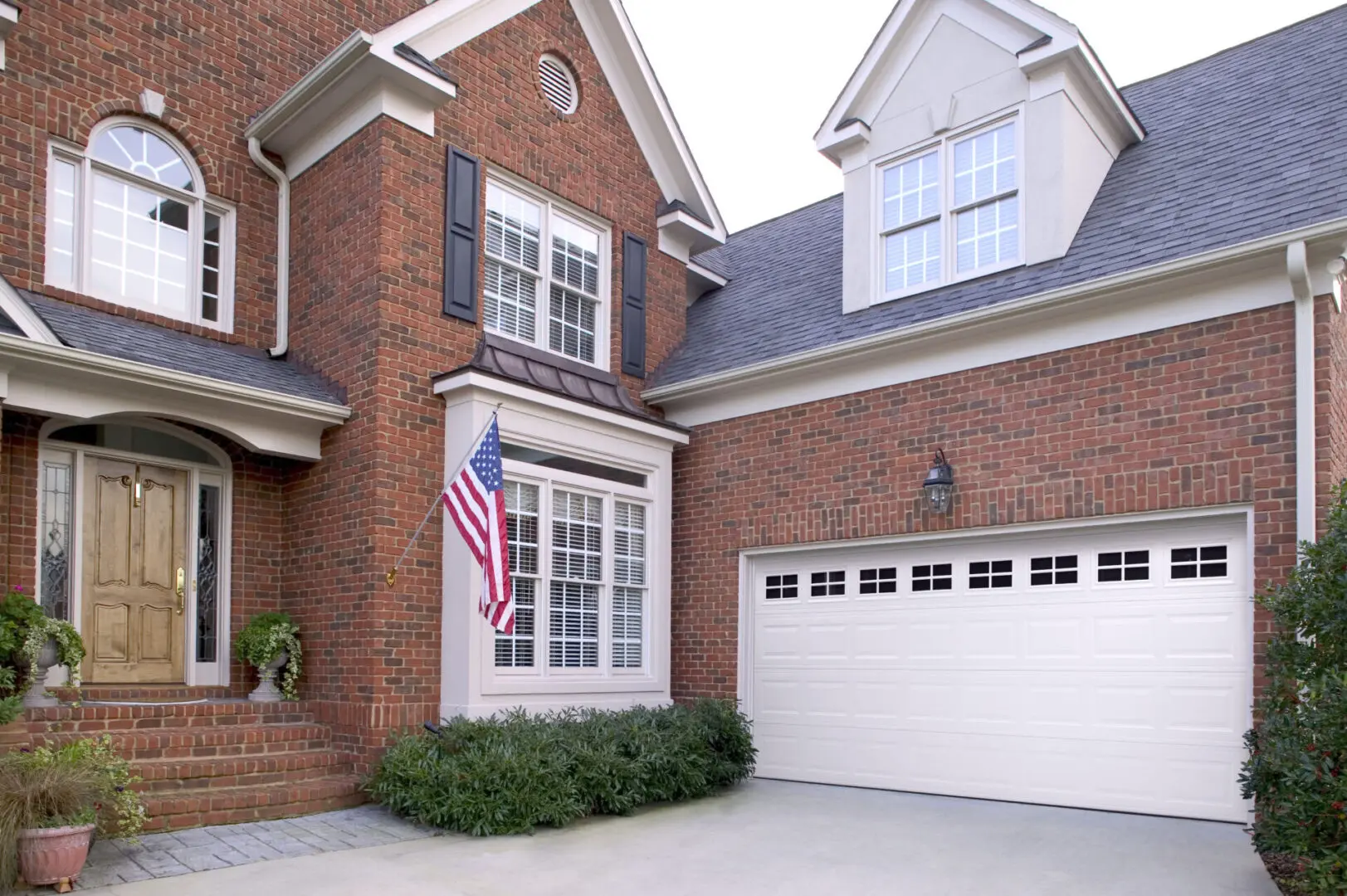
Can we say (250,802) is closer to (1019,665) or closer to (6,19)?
(1019,665)

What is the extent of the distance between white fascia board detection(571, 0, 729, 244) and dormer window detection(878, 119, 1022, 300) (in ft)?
7.96

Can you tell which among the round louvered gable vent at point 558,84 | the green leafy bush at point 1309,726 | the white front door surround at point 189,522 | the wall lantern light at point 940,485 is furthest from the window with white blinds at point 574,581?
the green leafy bush at point 1309,726

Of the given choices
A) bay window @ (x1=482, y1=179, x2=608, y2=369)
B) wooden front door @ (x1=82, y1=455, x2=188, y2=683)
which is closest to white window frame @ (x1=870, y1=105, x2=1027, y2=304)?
bay window @ (x1=482, y1=179, x2=608, y2=369)

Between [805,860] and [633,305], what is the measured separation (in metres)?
6.46

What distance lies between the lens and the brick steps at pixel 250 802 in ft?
23.1

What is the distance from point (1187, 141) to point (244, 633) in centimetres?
946

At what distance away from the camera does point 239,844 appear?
684 centimetres

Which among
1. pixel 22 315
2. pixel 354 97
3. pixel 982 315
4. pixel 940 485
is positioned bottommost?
pixel 940 485

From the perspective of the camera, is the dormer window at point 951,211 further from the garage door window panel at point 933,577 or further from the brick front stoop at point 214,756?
the brick front stoop at point 214,756

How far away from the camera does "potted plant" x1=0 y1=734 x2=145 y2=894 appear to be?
5629 mm

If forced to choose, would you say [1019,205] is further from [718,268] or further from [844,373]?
[718,268]

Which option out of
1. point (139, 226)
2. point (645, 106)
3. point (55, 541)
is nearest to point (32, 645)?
point (55, 541)

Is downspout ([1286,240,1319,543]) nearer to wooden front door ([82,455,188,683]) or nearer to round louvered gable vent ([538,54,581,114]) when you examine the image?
round louvered gable vent ([538,54,581,114])

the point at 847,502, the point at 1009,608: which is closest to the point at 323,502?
the point at 847,502
